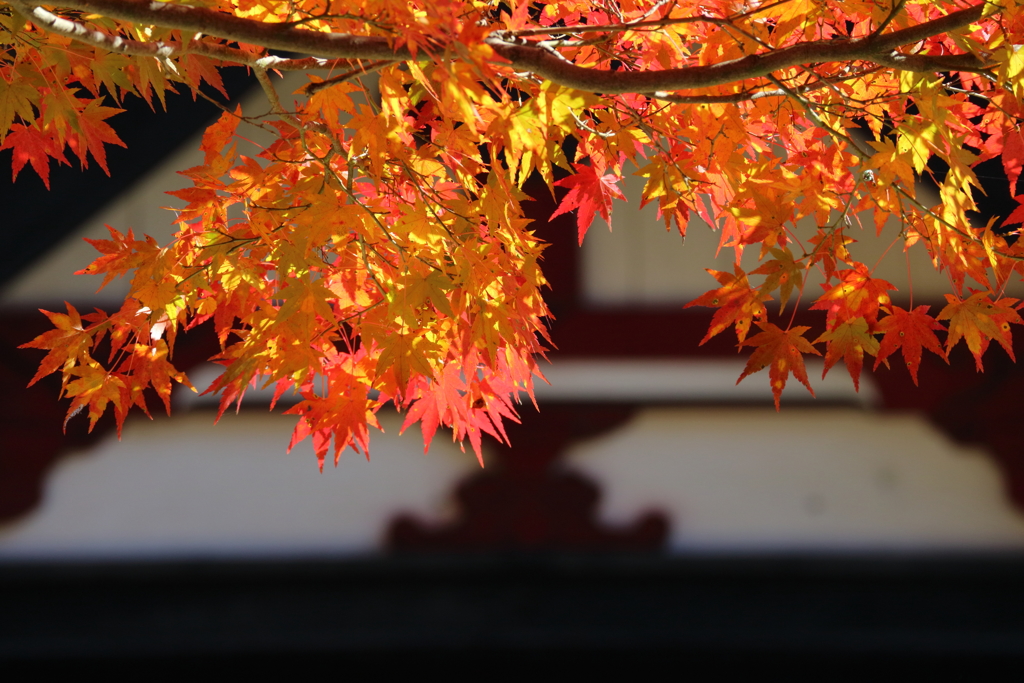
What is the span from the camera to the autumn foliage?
121cm

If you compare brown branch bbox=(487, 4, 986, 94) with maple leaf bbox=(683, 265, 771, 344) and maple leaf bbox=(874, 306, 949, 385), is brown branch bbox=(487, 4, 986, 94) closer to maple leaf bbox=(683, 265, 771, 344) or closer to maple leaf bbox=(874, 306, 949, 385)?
maple leaf bbox=(683, 265, 771, 344)

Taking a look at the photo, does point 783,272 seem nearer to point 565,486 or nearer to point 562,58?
point 562,58

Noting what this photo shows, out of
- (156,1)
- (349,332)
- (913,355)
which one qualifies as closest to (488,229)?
(156,1)

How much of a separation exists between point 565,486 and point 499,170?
7.76ft

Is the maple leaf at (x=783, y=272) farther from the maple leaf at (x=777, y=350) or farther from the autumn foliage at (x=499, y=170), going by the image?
the maple leaf at (x=777, y=350)

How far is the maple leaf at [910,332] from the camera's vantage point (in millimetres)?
1646

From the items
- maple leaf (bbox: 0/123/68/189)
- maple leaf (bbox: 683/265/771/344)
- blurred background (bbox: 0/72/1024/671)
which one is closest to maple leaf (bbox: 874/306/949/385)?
maple leaf (bbox: 683/265/771/344)

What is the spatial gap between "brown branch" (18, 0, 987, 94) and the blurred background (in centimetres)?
244

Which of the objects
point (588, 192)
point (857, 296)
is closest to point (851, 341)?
point (857, 296)

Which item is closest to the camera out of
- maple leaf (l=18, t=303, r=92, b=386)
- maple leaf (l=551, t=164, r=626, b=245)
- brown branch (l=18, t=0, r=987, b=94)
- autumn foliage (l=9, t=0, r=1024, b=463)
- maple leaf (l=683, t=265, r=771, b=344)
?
brown branch (l=18, t=0, r=987, b=94)

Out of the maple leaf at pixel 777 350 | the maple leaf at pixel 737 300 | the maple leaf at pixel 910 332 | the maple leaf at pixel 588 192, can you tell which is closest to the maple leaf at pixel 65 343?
the maple leaf at pixel 588 192

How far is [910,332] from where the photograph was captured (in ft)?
5.51

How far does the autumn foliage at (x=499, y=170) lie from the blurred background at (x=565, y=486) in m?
1.69

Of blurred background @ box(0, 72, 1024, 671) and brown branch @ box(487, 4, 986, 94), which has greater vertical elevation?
brown branch @ box(487, 4, 986, 94)
